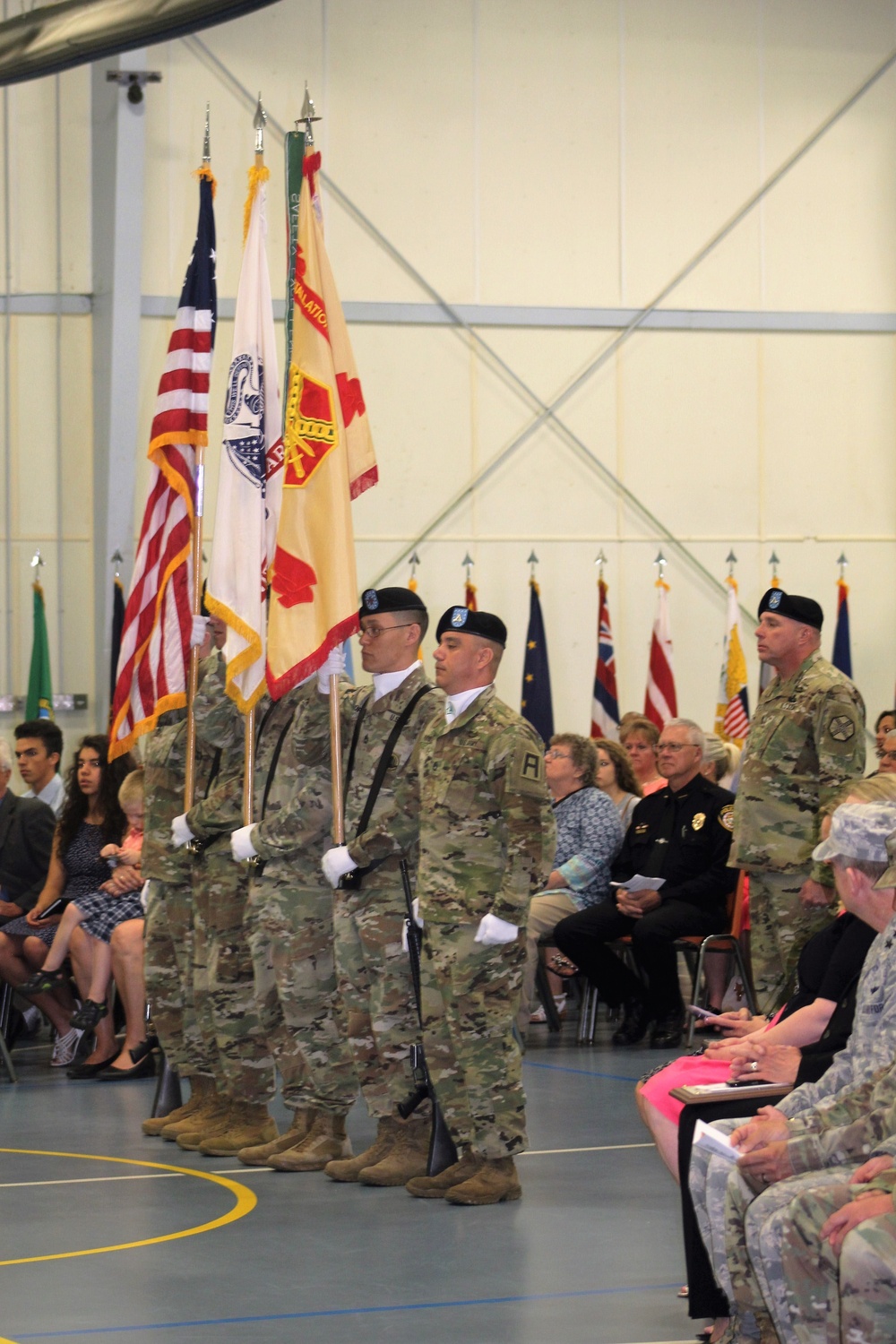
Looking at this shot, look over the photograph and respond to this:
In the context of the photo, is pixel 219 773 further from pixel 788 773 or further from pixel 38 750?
pixel 38 750

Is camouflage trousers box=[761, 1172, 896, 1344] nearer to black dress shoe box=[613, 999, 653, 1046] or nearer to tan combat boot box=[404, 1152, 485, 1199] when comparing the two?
tan combat boot box=[404, 1152, 485, 1199]

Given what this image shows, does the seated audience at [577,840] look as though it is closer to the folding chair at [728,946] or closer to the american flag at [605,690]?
the folding chair at [728,946]

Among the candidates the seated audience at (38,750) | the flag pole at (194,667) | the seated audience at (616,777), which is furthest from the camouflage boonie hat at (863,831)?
the seated audience at (38,750)

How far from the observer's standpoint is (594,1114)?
657cm

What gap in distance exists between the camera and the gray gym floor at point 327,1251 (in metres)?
3.93

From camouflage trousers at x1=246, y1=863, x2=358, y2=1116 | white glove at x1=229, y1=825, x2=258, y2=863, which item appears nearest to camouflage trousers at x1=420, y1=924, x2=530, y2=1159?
camouflage trousers at x1=246, y1=863, x2=358, y2=1116

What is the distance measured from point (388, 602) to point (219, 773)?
3.56 feet

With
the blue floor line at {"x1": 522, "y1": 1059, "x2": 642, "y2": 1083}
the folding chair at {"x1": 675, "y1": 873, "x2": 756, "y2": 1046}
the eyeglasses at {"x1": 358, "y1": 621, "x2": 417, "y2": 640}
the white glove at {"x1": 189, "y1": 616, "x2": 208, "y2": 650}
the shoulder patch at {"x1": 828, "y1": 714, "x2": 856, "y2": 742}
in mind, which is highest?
the white glove at {"x1": 189, "y1": 616, "x2": 208, "y2": 650}

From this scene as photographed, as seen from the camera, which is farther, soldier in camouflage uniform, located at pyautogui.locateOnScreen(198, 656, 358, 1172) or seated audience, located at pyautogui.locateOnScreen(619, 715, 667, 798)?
seated audience, located at pyautogui.locateOnScreen(619, 715, 667, 798)

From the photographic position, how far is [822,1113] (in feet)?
11.2

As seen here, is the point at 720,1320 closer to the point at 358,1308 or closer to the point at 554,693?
the point at 358,1308

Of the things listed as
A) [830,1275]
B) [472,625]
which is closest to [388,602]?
[472,625]

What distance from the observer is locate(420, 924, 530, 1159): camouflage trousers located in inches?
200

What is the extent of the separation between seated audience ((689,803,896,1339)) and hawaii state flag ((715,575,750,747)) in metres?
8.77
